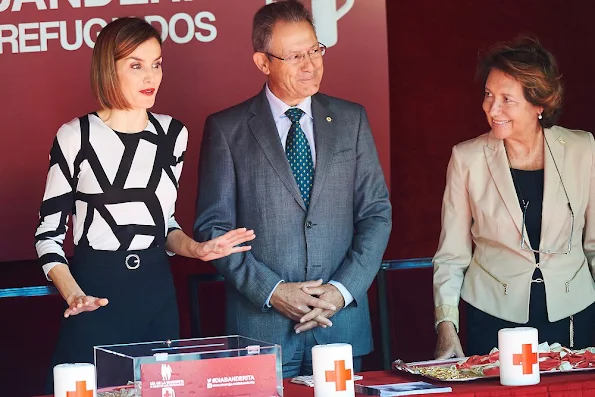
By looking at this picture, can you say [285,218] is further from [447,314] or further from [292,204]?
[447,314]

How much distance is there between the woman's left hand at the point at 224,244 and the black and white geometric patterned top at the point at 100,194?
29cm

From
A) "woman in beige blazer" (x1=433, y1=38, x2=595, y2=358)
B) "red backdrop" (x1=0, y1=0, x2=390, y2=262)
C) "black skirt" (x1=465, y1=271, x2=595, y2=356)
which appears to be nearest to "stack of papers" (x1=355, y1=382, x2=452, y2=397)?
"woman in beige blazer" (x1=433, y1=38, x2=595, y2=358)

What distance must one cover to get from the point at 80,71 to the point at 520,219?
2.03 m

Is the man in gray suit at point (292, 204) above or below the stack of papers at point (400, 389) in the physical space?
above

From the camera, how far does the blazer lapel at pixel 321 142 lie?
152 inches

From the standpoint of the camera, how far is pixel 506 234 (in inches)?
149

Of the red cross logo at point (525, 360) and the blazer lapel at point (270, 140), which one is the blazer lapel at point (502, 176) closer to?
the blazer lapel at point (270, 140)

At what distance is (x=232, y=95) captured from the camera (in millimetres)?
4867

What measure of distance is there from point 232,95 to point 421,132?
3.09 ft

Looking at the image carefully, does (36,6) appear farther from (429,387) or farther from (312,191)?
(429,387)

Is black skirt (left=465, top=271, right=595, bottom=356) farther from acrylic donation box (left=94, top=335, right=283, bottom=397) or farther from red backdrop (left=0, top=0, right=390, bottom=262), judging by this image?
red backdrop (left=0, top=0, right=390, bottom=262)

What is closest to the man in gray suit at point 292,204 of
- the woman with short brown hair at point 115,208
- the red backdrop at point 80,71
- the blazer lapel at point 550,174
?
the woman with short brown hair at point 115,208

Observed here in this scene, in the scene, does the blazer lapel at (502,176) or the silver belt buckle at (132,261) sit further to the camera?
the blazer lapel at (502,176)

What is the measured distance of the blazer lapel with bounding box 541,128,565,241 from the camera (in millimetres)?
3787
